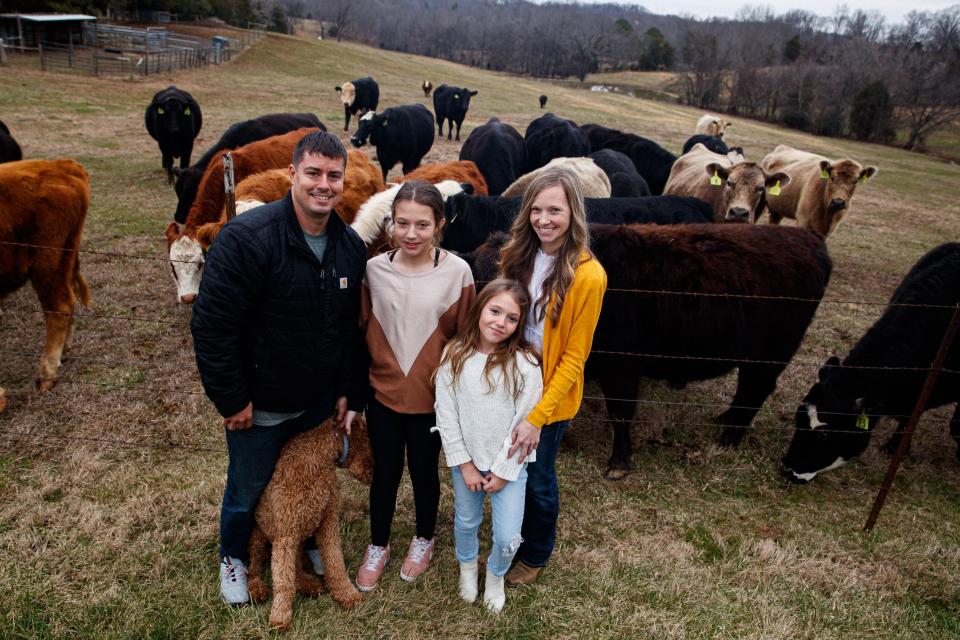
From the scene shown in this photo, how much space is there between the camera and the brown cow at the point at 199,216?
5367 mm

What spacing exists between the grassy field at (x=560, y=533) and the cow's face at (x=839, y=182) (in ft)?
10.7

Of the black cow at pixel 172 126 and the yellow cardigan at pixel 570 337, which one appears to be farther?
the black cow at pixel 172 126

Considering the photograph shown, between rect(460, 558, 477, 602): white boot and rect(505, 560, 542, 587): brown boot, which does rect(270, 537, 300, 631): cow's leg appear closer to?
rect(460, 558, 477, 602): white boot

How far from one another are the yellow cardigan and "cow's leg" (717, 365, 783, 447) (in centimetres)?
243

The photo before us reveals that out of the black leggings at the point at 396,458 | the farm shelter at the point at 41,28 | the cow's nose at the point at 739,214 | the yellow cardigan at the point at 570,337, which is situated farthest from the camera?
the farm shelter at the point at 41,28

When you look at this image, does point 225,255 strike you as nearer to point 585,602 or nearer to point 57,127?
point 585,602

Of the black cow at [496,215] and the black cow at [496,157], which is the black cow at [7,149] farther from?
the black cow at [496,157]

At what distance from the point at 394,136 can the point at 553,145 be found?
3.57 metres

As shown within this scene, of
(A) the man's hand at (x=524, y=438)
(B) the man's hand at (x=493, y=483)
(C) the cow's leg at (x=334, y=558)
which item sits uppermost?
(A) the man's hand at (x=524, y=438)

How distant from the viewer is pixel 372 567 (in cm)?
289

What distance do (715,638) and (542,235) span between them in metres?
2.22

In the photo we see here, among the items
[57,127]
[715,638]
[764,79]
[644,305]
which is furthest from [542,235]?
[764,79]

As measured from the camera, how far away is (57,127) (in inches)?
559

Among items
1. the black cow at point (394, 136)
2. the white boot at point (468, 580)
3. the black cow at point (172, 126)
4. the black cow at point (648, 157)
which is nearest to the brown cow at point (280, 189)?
the white boot at point (468, 580)
